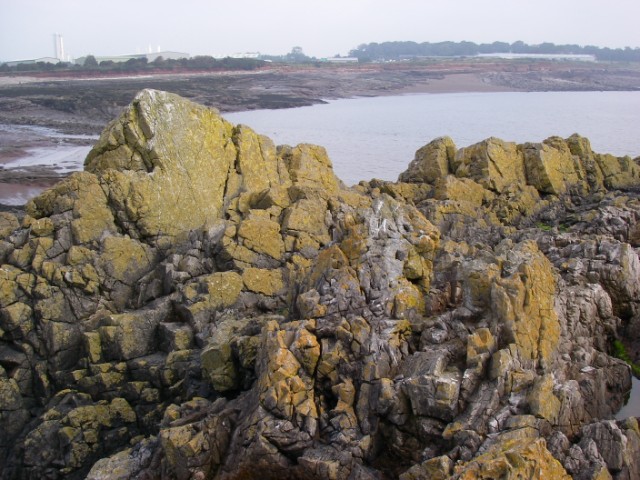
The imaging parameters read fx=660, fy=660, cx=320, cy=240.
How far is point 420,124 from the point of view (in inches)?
2539

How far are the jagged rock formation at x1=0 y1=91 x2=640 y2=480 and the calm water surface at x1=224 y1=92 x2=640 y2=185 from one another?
58.2ft

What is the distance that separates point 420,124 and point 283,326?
54587mm

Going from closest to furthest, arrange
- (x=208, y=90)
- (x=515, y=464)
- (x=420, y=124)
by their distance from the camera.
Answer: (x=515, y=464), (x=420, y=124), (x=208, y=90)

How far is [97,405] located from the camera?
46.5 ft

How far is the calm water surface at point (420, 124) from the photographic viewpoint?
45.6m

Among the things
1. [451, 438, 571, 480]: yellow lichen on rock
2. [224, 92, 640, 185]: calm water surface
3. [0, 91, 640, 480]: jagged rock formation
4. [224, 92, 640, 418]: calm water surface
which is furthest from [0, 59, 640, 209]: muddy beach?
[451, 438, 571, 480]: yellow lichen on rock

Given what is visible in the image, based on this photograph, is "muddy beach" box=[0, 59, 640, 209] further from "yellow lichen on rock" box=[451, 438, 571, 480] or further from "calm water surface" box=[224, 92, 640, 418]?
"yellow lichen on rock" box=[451, 438, 571, 480]

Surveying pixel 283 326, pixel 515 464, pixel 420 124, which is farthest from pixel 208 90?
pixel 515 464

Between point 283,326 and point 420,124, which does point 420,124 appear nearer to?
point 420,124

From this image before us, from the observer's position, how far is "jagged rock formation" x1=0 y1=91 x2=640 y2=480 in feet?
34.7

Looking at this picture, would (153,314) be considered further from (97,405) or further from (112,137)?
(112,137)

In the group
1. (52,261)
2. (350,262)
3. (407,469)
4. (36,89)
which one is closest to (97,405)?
(52,261)

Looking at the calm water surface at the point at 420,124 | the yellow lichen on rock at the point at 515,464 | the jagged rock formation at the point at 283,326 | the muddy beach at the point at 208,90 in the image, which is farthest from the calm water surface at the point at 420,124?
the yellow lichen on rock at the point at 515,464

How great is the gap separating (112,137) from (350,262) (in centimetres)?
936
